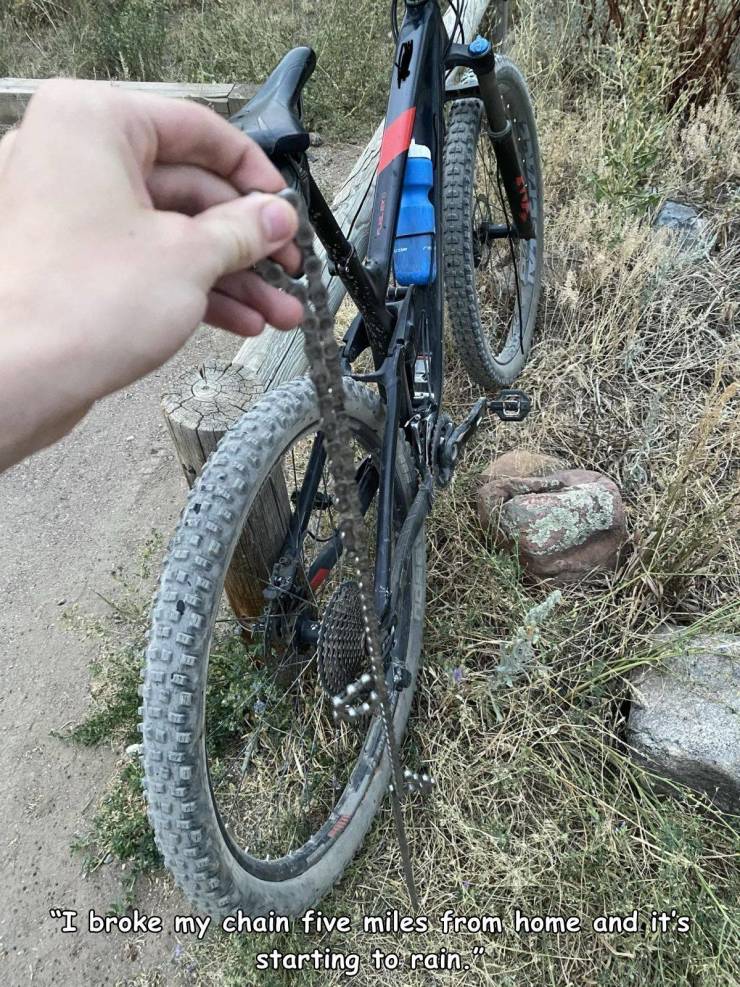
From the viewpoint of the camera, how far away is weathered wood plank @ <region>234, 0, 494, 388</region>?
7.48 feet

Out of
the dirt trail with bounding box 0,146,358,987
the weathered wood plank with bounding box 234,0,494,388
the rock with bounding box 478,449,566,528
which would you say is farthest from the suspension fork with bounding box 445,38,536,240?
the dirt trail with bounding box 0,146,358,987

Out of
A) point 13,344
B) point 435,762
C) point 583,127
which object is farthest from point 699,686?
point 583,127

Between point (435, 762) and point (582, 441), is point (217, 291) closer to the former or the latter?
point (435, 762)

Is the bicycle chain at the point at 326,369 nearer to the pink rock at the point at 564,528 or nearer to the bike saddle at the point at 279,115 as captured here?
the bike saddle at the point at 279,115

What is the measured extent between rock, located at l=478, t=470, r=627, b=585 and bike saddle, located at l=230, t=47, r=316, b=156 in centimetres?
134

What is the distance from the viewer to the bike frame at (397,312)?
161 cm

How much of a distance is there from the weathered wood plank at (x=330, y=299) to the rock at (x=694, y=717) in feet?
4.72

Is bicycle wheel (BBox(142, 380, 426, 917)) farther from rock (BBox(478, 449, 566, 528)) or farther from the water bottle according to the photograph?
the water bottle

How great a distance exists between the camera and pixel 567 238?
3291 mm

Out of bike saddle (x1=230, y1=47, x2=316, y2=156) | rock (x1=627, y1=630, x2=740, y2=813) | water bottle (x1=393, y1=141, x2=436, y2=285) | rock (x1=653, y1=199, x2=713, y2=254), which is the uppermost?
bike saddle (x1=230, y1=47, x2=316, y2=156)

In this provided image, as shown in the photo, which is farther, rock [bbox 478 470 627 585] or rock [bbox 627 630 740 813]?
rock [bbox 478 470 627 585]

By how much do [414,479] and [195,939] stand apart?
1.37m

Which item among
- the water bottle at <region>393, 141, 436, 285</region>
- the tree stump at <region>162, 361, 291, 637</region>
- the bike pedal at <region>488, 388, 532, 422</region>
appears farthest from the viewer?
the bike pedal at <region>488, 388, 532, 422</region>

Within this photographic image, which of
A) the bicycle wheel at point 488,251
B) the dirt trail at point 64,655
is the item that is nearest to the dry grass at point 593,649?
the bicycle wheel at point 488,251
